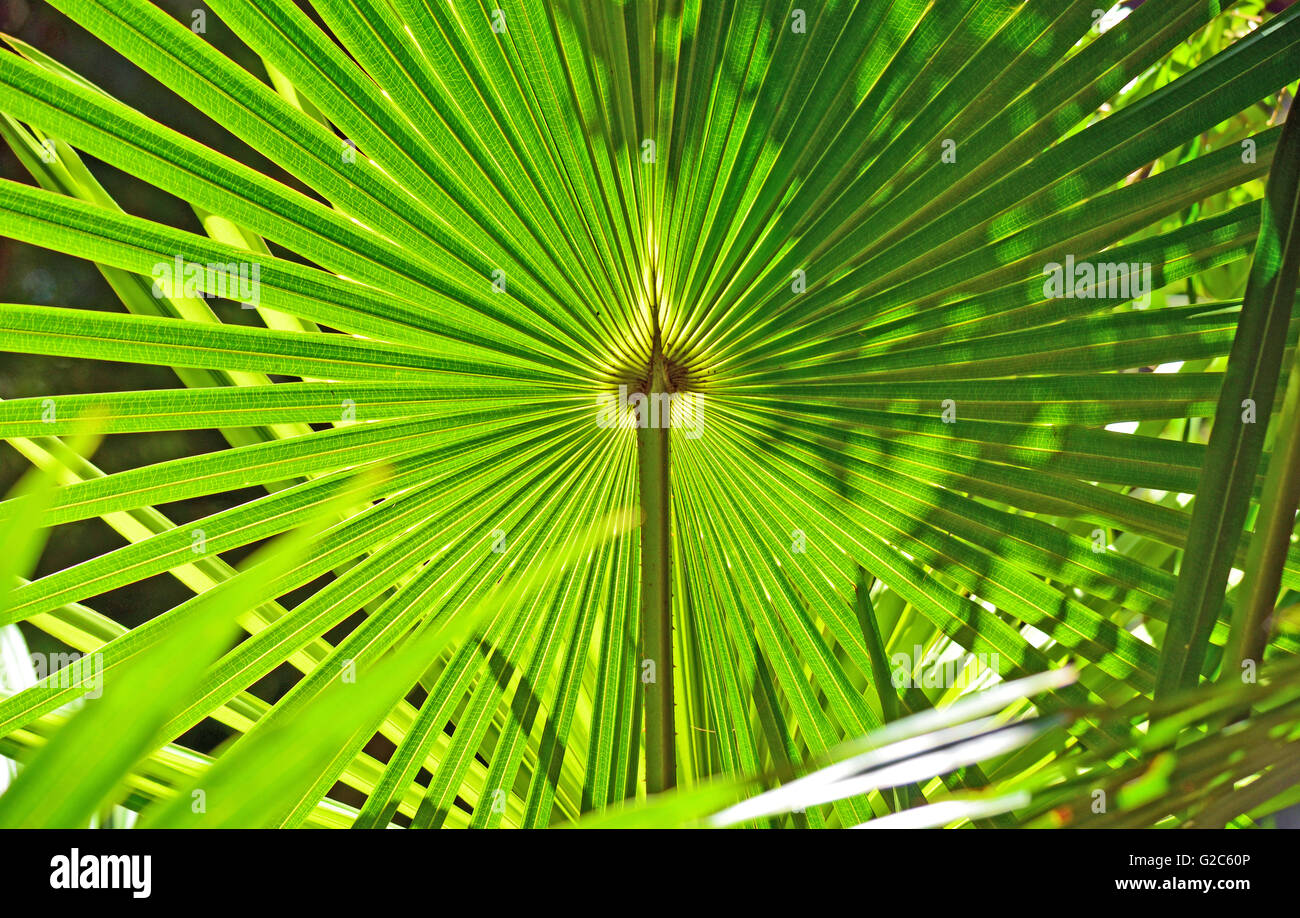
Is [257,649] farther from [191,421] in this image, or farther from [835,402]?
[835,402]

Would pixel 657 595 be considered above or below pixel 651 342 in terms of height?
below

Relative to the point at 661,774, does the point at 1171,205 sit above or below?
above

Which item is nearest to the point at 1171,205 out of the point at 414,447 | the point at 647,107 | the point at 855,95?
the point at 855,95

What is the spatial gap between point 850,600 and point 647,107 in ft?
2.47

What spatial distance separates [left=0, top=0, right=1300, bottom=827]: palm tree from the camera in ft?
2.97

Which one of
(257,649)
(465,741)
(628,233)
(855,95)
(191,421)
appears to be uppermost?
(855,95)

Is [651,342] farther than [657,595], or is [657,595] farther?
[651,342]

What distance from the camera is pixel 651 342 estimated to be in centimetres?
114

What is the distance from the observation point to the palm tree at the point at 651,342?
905mm

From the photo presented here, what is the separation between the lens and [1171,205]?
977 mm
